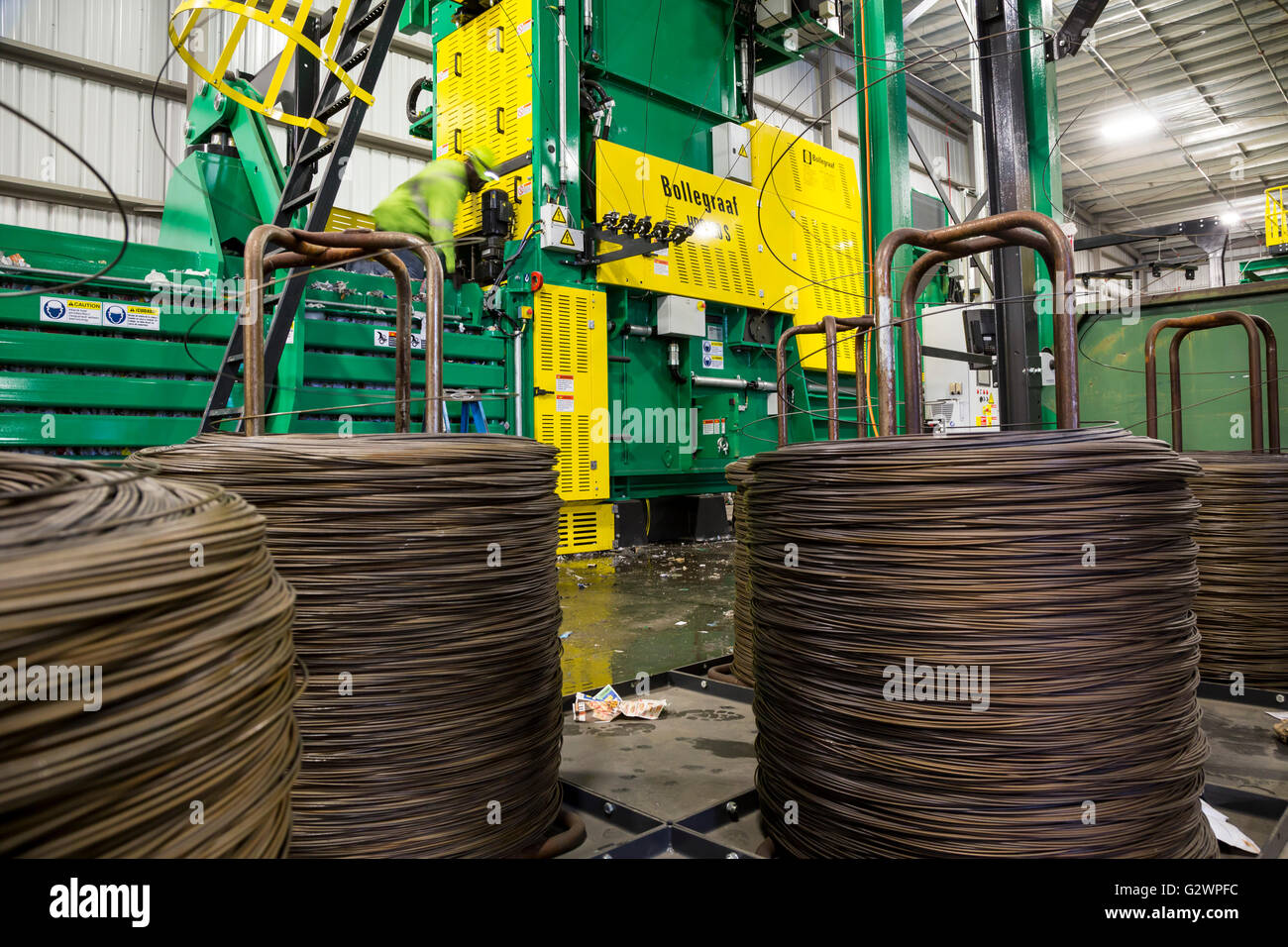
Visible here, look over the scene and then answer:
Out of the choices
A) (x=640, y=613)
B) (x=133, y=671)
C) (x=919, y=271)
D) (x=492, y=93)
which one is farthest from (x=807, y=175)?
(x=133, y=671)

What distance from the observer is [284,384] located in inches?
158

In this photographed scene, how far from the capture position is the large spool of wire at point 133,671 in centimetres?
51

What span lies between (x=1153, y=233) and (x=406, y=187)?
15.0ft

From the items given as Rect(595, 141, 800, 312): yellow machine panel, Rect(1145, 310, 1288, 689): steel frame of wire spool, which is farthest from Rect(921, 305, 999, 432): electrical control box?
Rect(1145, 310, 1288, 689): steel frame of wire spool

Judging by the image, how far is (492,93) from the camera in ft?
18.7

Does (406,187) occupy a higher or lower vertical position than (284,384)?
higher

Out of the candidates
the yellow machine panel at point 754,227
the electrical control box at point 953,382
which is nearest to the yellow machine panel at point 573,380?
the yellow machine panel at point 754,227

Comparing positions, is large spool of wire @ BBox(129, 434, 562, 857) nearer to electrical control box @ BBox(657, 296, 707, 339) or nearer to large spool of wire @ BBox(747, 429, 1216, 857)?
large spool of wire @ BBox(747, 429, 1216, 857)

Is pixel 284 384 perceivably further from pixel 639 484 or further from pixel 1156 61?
pixel 1156 61

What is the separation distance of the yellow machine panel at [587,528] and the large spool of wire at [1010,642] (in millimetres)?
4403

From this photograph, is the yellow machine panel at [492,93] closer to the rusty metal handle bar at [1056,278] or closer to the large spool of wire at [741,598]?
the large spool of wire at [741,598]

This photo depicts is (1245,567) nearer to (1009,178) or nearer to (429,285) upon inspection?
(1009,178)

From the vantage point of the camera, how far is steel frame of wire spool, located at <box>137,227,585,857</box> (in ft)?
4.03
